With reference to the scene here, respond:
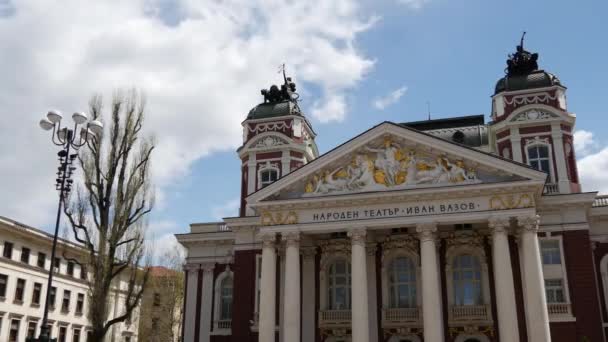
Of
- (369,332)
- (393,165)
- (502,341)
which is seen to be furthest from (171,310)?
(502,341)

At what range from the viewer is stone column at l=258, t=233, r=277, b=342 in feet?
98.8

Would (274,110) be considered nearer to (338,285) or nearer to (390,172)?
(390,172)

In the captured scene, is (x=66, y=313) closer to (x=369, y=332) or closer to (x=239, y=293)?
(x=239, y=293)

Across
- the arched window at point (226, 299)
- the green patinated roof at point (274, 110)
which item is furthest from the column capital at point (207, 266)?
the green patinated roof at point (274, 110)

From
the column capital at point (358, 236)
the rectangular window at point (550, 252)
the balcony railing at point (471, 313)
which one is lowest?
the balcony railing at point (471, 313)

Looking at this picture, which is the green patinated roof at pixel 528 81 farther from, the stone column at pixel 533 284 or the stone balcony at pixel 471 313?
the stone balcony at pixel 471 313

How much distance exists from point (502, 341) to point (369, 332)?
6984 mm

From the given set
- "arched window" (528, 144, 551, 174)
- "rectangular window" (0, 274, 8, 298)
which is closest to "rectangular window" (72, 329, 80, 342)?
"rectangular window" (0, 274, 8, 298)

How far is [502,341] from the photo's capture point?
86.9 ft

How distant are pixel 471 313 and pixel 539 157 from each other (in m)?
10.3

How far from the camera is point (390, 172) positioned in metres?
30.6

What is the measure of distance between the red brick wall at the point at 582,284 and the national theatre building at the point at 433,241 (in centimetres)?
5

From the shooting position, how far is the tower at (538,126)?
33.5 meters

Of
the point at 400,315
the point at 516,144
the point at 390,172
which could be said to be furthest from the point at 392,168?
the point at 516,144
